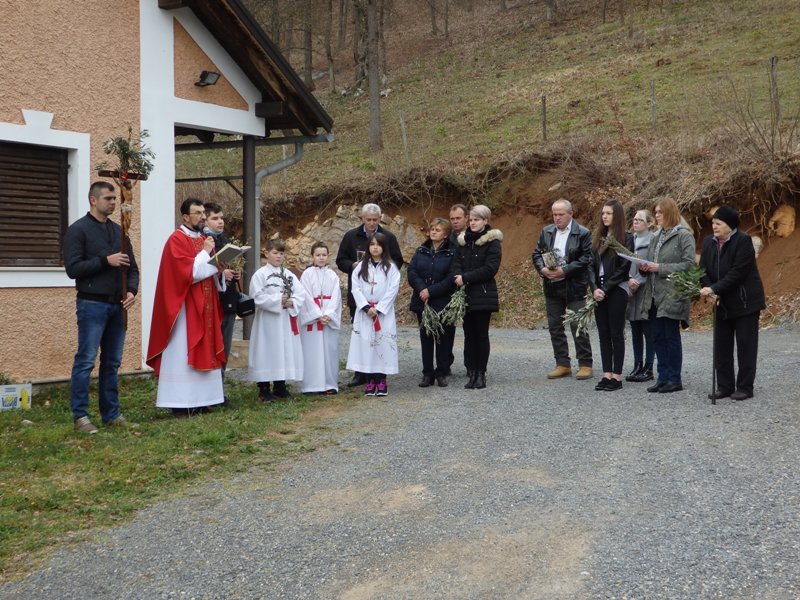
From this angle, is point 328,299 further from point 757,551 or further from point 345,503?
point 757,551

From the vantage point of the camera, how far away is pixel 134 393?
1028 cm

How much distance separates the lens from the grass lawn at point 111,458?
5711mm

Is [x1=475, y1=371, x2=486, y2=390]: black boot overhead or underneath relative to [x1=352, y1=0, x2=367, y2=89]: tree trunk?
underneath

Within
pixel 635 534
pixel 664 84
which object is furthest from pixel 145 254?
pixel 664 84

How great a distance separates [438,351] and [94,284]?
13.3 feet

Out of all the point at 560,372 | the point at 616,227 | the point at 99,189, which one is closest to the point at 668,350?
the point at 616,227

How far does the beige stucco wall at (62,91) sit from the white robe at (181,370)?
2.22 m

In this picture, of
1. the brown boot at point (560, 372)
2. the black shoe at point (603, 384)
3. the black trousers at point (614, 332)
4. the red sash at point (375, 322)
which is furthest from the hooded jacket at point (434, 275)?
the black shoe at point (603, 384)

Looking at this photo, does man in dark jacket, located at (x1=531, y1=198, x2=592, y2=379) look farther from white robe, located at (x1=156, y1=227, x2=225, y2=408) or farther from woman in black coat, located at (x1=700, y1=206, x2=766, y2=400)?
white robe, located at (x1=156, y1=227, x2=225, y2=408)

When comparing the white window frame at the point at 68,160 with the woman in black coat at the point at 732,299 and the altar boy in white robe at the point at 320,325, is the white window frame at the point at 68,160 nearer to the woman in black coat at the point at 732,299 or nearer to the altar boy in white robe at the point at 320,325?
the altar boy in white robe at the point at 320,325

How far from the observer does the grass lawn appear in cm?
571

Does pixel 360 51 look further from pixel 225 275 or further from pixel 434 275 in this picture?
pixel 225 275

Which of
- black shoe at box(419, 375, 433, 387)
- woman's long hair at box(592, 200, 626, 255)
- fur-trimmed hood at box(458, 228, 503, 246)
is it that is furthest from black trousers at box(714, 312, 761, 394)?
black shoe at box(419, 375, 433, 387)

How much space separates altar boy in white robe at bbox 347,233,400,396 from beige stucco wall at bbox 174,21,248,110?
3559mm
